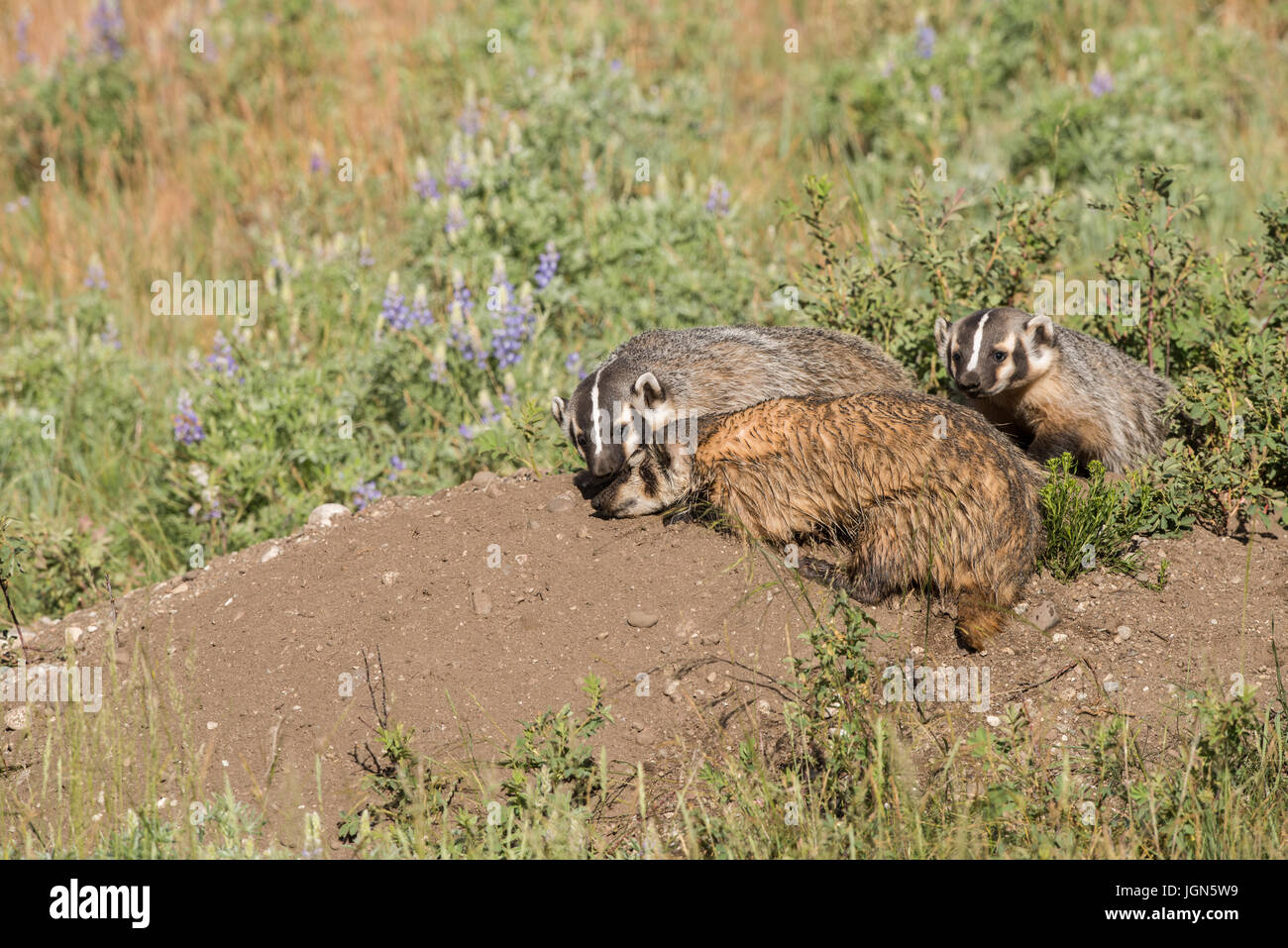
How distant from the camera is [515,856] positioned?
3445 mm

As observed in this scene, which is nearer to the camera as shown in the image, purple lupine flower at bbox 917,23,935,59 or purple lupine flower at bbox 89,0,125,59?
purple lupine flower at bbox 917,23,935,59

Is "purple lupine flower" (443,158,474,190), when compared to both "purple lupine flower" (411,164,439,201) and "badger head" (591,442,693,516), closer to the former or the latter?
"purple lupine flower" (411,164,439,201)

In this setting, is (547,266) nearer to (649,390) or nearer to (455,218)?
(455,218)

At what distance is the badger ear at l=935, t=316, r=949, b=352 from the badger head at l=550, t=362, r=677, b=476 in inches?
47.9

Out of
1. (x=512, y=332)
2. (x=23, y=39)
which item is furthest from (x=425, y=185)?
(x=23, y=39)

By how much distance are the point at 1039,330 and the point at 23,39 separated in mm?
8695

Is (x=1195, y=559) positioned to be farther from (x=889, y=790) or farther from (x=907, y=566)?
(x=889, y=790)

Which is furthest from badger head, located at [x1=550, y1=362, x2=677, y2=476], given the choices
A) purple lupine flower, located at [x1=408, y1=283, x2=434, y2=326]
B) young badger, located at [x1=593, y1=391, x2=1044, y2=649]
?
purple lupine flower, located at [x1=408, y1=283, x2=434, y2=326]

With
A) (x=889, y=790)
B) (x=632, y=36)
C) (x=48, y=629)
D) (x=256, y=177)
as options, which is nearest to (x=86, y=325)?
(x=256, y=177)

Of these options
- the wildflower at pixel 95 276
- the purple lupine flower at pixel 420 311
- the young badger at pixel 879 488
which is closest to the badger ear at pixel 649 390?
the young badger at pixel 879 488

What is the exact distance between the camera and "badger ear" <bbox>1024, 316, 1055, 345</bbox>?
532 centimetres

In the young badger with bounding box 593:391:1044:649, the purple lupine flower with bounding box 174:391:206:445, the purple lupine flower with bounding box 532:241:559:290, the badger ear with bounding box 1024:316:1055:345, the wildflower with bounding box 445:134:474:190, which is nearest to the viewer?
the young badger with bounding box 593:391:1044:649

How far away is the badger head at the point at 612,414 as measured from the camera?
15.6 feet

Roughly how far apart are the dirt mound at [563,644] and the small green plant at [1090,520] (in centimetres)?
8
